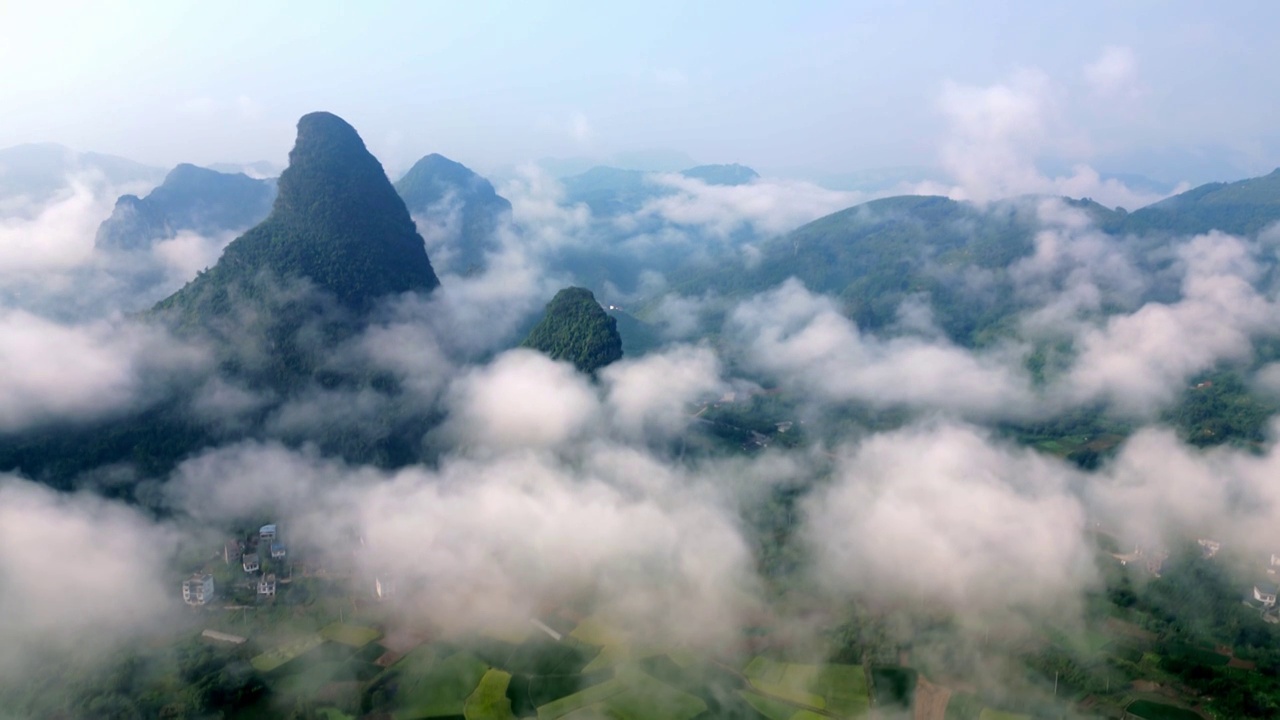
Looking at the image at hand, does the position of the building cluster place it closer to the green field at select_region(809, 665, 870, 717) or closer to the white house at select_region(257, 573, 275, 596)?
the white house at select_region(257, 573, 275, 596)

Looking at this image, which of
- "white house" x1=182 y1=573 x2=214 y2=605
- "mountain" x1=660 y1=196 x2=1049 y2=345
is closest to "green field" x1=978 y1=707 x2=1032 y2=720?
Result: "white house" x1=182 y1=573 x2=214 y2=605

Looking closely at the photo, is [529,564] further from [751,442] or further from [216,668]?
[751,442]

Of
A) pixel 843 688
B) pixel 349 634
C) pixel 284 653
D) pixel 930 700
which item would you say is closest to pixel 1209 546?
pixel 930 700

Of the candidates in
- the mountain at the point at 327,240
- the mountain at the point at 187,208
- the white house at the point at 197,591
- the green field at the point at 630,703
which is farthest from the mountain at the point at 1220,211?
the mountain at the point at 187,208

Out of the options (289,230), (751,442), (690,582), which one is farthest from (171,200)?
(690,582)

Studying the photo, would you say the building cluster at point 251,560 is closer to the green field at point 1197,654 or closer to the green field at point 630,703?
the green field at point 630,703
